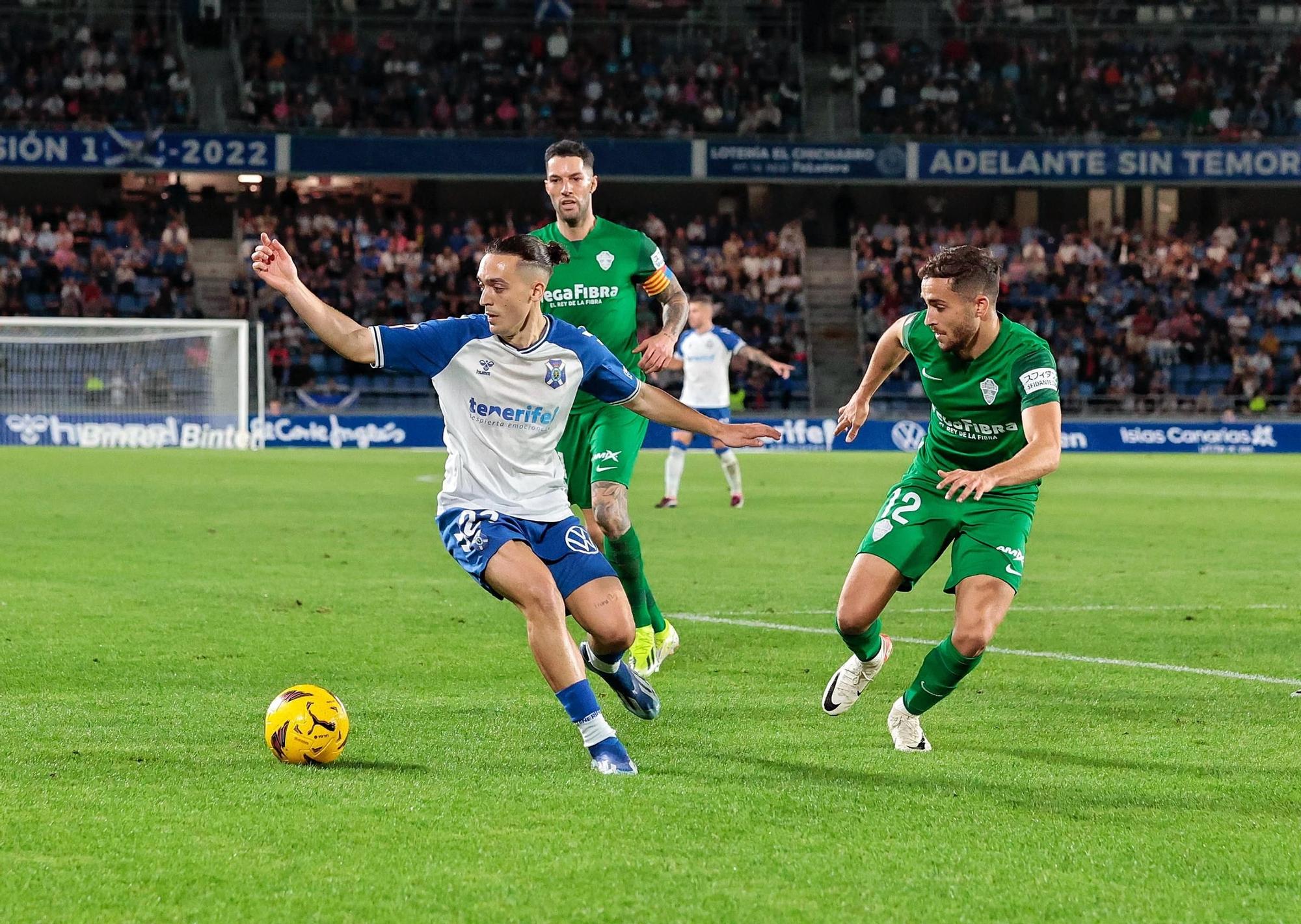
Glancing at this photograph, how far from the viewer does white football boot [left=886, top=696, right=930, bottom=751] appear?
6.12 m

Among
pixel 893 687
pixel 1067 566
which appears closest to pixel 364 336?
pixel 893 687

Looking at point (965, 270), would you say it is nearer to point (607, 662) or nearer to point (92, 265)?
point (607, 662)

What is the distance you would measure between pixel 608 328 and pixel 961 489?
3.16m

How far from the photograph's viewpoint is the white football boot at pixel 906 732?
20.1ft

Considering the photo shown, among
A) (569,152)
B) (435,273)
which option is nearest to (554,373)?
(569,152)

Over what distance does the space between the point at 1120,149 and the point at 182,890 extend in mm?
35795

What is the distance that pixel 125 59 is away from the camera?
1475 inches

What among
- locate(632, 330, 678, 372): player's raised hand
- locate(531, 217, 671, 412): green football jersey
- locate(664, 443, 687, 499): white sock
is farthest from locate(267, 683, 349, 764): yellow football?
locate(664, 443, 687, 499): white sock

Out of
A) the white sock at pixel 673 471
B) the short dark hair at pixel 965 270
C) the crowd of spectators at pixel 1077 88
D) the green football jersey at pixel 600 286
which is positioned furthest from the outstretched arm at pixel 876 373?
the crowd of spectators at pixel 1077 88

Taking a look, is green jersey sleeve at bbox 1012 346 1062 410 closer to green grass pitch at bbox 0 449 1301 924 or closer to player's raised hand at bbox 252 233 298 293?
green grass pitch at bbox 0 449 1301 924

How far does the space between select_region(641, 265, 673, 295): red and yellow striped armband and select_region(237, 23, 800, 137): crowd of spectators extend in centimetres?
2883

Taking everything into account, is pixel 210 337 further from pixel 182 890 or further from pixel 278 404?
pixel 182 890

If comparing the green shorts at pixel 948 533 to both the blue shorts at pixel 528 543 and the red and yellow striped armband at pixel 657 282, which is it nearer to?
the blue shorts at pixel 528 543

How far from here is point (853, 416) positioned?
272 inches
